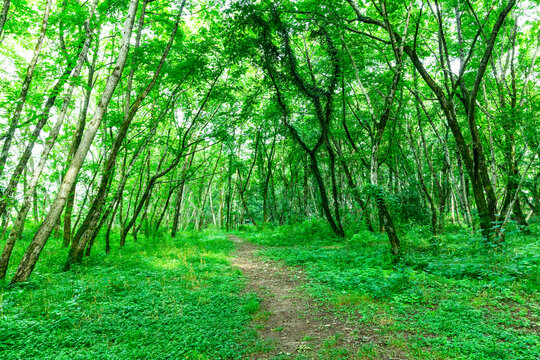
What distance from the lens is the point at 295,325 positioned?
14.1ft

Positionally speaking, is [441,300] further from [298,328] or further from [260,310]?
[260,310]

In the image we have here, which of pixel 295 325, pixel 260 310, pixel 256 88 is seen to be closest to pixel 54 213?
pixel 260 310

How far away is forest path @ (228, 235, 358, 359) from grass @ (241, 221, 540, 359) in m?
0.25

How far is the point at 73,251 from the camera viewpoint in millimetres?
7652

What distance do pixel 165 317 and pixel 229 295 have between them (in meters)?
1.46

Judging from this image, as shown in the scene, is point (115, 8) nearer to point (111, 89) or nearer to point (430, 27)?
point (111, 89)

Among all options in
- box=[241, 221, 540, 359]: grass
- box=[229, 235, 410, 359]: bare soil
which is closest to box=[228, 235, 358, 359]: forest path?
box=[229, 235, 410, 359]: bare soil

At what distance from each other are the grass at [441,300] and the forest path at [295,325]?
25 centimetres

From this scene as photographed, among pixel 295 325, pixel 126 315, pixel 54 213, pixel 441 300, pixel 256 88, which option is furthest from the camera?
pixel 256 88

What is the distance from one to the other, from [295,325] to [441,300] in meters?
2.61

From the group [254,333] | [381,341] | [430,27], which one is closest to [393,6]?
[430,27]

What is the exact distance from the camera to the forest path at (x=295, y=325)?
11.4ft

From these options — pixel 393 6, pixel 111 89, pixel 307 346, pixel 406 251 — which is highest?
pixel 393 6

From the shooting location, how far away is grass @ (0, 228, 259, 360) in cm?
347
